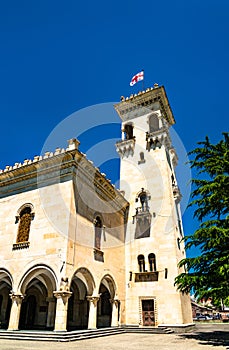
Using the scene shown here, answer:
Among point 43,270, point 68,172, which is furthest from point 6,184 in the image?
point 43,270

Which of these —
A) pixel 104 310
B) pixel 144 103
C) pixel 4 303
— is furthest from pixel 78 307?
pixel 144 103

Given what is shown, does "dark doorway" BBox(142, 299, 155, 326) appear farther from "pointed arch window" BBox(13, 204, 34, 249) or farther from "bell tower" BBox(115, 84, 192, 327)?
"pointed arch window" BBox(13, 204, 34, 249)

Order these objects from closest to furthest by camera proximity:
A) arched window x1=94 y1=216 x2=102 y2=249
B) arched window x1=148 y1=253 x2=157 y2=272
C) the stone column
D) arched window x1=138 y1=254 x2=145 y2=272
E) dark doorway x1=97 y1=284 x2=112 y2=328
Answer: arched window x1=94 y1=216 x2=102 y2=249
the stone column
dark doorway x1=97 y1=284 x2=112 y2=328
arched window x1=148 y1=253 x2=157 y2=272
arched window x1=138 y1=254 x2=145 y2=272

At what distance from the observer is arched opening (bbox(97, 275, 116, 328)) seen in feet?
65.6

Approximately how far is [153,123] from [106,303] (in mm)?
18101

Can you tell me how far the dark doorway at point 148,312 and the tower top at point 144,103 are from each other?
1848 cm

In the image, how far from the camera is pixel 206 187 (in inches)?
563

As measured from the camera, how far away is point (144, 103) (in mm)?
28781

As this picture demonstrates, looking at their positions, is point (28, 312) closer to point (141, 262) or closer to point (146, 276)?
point (146, 276)

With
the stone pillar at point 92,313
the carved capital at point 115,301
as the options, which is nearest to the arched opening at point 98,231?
the stone pillar at point 92,313

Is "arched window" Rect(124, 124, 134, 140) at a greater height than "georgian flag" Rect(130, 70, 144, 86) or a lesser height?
lesser

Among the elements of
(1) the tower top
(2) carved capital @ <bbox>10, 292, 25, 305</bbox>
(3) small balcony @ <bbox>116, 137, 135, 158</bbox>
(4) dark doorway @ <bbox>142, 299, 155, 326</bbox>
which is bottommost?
(4) dark doorway @ <bbox>142, 299, 155, 326</bbox>

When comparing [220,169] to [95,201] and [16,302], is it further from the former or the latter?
[16,302]

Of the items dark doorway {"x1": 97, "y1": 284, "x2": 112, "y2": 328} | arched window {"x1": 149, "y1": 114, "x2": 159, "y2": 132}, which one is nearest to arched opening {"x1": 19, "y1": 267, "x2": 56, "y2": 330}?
dark doorway {"x1": 97, "y1": 284, "x2": 112, "y2": 328}
